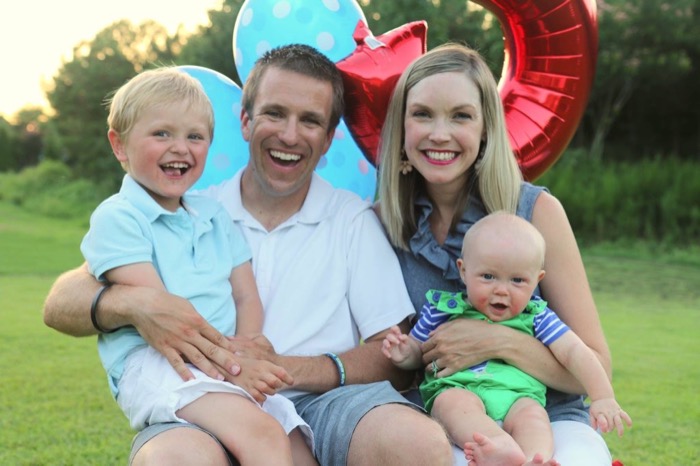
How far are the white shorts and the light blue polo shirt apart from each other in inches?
3.0

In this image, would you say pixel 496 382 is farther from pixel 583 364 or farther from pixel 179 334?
pixel 179 334

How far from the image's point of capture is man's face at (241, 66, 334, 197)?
287 cm

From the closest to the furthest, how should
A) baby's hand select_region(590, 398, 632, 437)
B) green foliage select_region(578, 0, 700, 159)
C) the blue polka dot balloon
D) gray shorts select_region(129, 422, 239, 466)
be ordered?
gray shorts select_region(129, 422, 239, 466), baby's hand select_region(590, 398, 632, 437), the blue polka dot balloon, green foliage select_region(578, 0, 700, 159)

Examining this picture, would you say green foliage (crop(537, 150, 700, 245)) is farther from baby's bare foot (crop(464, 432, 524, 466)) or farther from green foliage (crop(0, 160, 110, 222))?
baby's bare foot (crop(464, 432, 524, 466))

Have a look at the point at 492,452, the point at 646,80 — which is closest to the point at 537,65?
the point at 492,452

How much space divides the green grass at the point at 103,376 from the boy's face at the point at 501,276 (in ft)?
6.97

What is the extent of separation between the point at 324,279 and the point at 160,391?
0.69 m

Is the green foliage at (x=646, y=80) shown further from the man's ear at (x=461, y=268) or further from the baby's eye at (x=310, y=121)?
the man's ear at (x=461, y=268)

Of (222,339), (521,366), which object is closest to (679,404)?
(521,366)

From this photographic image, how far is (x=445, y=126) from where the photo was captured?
2.78 metres

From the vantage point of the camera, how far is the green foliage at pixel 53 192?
67.3 feet

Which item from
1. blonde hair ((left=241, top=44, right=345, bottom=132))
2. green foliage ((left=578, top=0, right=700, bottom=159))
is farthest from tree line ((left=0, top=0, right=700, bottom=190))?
blonde hair ((left=241, top=44, right=345, bottom=132))

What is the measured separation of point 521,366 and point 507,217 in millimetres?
429

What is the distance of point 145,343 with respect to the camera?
8.17 ft
